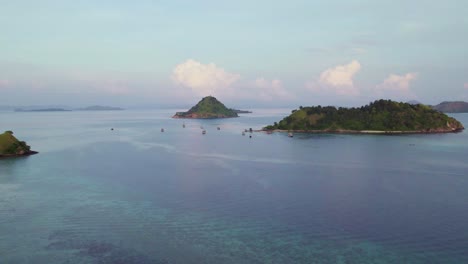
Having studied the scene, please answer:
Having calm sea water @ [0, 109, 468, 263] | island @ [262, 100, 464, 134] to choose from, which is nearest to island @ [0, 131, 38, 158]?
calm sea water @ [0, 109, 468, 263]

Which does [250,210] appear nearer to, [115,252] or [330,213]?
[330,213]

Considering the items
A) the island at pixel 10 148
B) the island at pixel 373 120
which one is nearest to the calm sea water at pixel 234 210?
the island at pixel 10 148

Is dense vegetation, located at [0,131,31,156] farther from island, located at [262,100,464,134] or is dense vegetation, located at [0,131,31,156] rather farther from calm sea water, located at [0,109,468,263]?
island, located at [262,100,464,134]

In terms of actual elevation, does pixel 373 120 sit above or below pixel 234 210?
above

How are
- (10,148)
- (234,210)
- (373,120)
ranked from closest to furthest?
(234,210) → (10,148) → (373,120)

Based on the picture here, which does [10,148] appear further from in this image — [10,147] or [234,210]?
[234,210]

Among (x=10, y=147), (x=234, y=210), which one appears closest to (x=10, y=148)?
(x=10, y=147)

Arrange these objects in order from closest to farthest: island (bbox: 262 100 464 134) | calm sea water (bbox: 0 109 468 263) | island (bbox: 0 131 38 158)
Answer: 1. calm sea water (bbox: 0 109 468 263)
2. island (bbox: 0 131 38 158)
3. island (bbox: 262 100 464 134)
